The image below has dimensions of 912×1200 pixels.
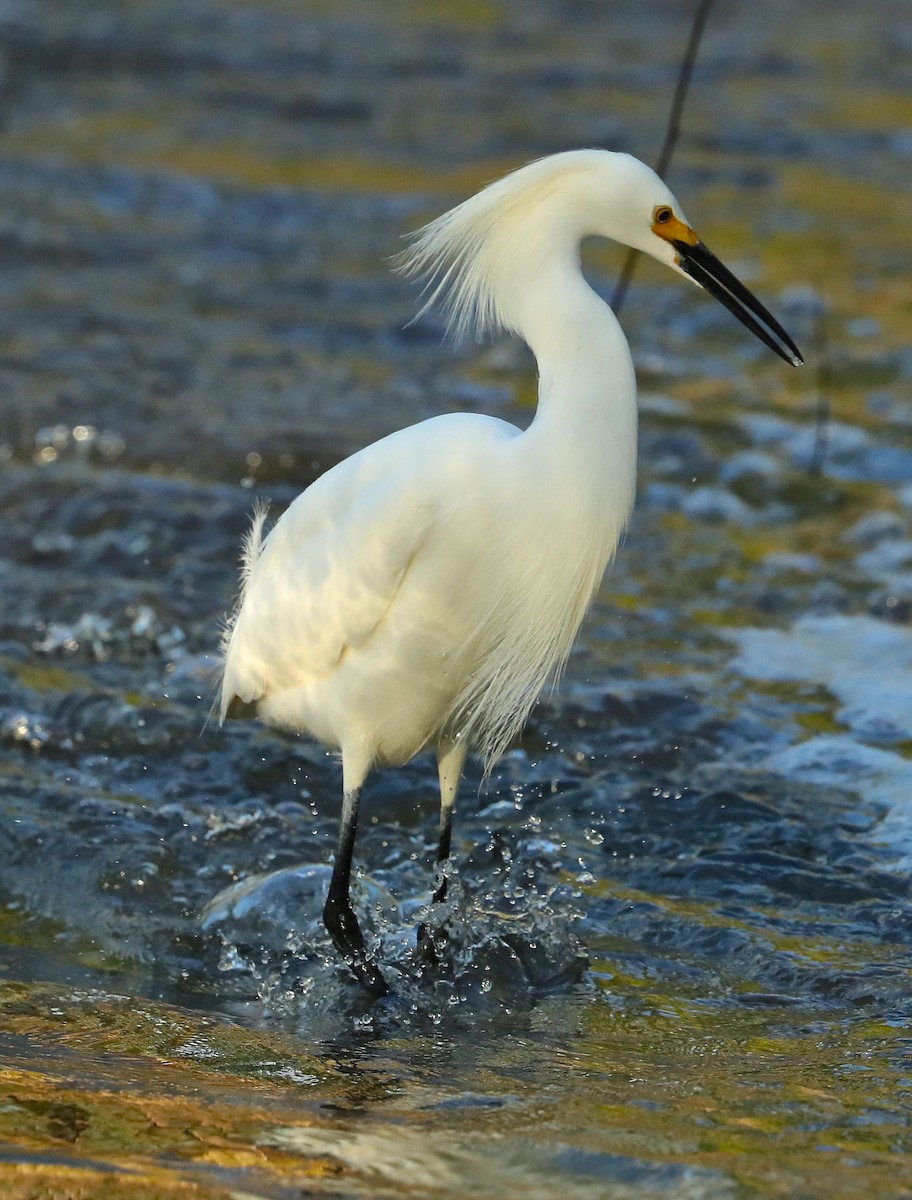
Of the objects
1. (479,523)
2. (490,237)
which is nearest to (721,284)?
(490,237)

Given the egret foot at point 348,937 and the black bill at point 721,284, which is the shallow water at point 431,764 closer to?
the egret foot at point 348,937

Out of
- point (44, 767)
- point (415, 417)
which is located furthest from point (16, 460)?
point (44, 767)

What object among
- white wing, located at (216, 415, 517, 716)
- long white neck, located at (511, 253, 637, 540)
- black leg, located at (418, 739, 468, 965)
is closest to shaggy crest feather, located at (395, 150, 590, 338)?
long white neck, located at (511, 253, 637, 540)

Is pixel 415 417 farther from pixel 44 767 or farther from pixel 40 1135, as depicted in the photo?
pixel 40 1135

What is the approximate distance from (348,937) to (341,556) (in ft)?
3.24

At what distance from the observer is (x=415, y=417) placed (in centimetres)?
896

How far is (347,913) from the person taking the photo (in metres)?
4.57

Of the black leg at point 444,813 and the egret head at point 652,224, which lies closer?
the egret head at point 652,224

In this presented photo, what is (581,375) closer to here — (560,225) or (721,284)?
(560,225)

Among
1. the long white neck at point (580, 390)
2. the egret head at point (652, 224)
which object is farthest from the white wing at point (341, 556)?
the egret head at point (652, 224)

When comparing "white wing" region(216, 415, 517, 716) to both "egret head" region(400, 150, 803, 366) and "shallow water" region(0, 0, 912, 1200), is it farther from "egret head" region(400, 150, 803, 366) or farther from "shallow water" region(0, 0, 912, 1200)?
"shallow water" region(0, 0, 912, 1200)

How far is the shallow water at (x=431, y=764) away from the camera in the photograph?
3387mm

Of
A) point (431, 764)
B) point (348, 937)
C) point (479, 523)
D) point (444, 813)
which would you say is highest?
point (479, 523)

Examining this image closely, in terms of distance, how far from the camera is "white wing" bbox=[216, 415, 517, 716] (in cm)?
414
